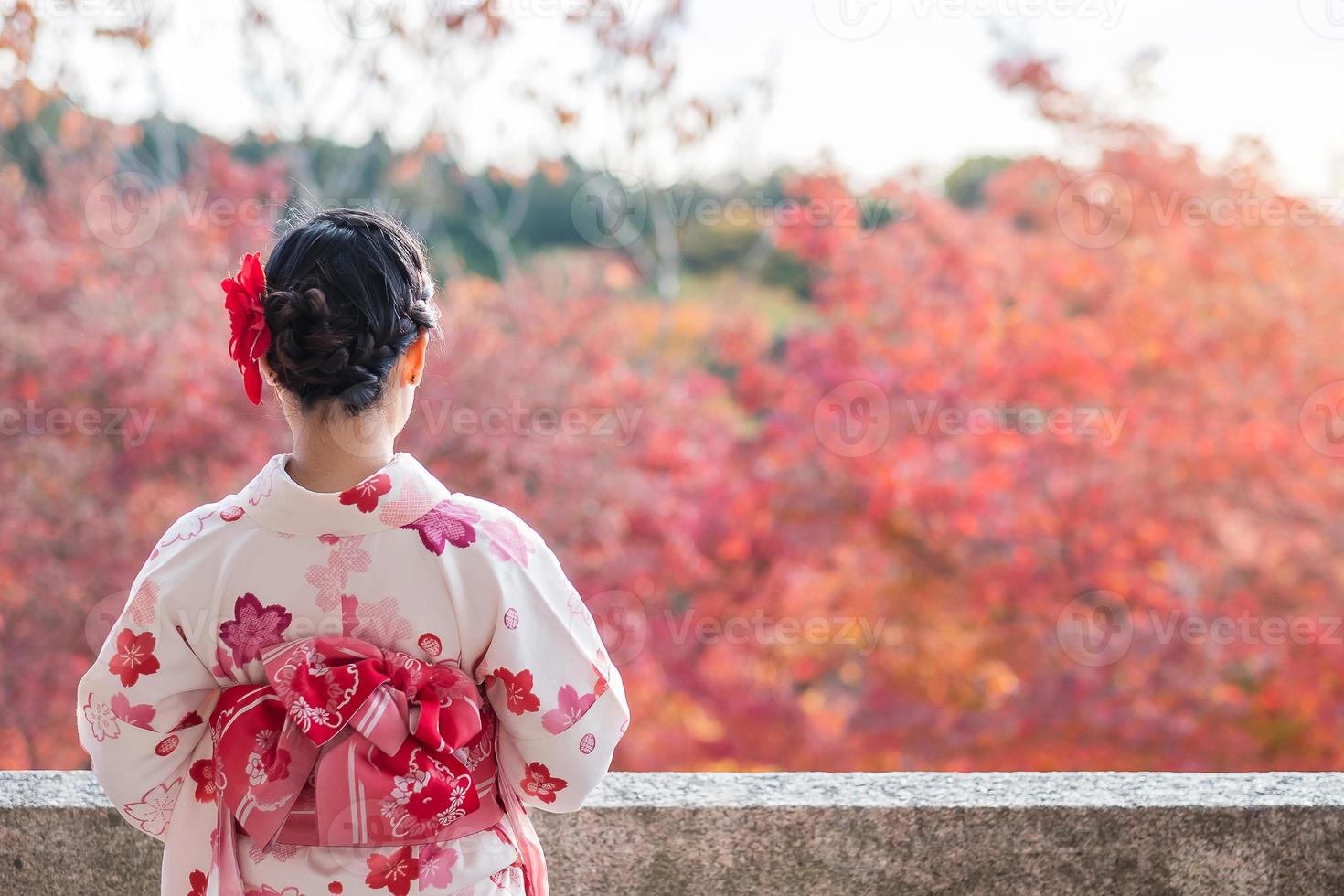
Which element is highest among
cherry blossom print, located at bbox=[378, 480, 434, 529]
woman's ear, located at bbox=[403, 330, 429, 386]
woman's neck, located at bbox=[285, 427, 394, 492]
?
woman's ear, located at bbox=[403, 330, 429, 386]

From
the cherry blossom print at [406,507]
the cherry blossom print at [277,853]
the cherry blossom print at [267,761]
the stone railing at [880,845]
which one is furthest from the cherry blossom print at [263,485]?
the stone railing at [880,845]

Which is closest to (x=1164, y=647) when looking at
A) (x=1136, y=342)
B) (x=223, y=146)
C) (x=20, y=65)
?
(x=1136, y=342)

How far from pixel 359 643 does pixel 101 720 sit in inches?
11.3

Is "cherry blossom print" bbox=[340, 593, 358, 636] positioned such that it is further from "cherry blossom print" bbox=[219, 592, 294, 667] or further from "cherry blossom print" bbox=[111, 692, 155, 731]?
"cherry blossom print" bbox=[111, 692, 155, 731]

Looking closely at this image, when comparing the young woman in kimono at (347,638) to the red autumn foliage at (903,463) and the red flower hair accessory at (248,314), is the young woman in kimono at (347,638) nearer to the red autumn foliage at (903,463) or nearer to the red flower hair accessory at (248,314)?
the red flower hair accessory at (248,314)

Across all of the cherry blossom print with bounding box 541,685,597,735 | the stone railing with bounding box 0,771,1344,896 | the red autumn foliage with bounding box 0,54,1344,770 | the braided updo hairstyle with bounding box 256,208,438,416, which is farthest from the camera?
the red autumn foliage with bounding box 0,54,1344,770

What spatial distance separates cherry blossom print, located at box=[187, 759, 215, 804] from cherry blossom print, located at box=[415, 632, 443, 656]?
0.29m

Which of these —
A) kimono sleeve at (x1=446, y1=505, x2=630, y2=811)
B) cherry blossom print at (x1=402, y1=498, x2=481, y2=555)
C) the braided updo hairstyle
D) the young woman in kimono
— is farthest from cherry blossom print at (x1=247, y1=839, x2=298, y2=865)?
the braided updo hairstyle

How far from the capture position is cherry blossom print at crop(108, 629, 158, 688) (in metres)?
1.06

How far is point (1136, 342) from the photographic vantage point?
3.74m

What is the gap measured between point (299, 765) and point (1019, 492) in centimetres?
307

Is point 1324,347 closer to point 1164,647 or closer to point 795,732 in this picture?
point 1164,647

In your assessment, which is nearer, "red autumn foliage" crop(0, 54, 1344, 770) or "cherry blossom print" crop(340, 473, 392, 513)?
"cherry blossom print" crop(340, 473, 392, 513)

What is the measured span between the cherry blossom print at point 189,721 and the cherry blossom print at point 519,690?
31cm
